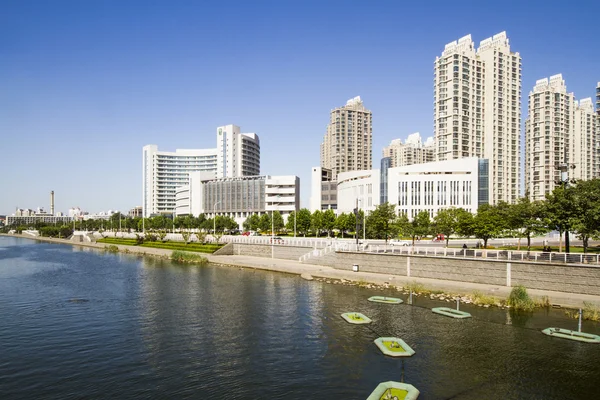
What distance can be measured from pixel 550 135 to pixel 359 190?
3430 inches

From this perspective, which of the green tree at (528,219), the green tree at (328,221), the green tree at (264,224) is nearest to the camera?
the green tree at (528,219)

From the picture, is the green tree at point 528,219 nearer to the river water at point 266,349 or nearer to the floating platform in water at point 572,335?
the river water at point 266,349

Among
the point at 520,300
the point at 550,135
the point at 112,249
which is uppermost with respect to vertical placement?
the point at 550,135

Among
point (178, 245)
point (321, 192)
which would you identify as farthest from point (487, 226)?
point (321, 192)

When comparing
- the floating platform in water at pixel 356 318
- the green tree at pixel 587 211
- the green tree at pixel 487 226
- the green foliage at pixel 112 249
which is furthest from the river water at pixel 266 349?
the green foliage at pixel 112 249

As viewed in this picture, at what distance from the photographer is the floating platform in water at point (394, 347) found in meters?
27.5

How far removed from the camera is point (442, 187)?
11219 centimetres

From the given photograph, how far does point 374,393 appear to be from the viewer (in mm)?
21219

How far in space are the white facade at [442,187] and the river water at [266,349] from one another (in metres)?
68.9

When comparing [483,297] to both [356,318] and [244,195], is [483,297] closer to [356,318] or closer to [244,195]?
[356,318]

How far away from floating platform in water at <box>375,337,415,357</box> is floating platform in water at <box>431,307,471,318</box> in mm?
9303

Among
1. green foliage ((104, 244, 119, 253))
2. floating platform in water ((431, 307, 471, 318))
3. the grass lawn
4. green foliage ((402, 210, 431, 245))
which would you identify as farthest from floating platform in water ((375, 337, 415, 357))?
green foliage ((104, 244, 119, 253))

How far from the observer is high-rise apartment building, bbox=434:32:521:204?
144750 millimetres

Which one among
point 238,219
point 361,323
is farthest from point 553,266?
point 238,219
